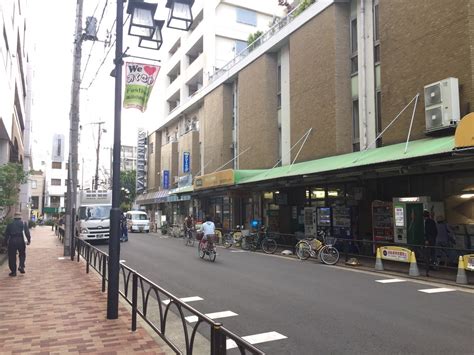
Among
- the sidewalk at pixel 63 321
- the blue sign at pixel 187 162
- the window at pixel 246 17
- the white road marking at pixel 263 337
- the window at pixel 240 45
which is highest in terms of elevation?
the window at pixel 246 17

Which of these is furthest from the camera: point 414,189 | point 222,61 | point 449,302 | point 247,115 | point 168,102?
point 168,102

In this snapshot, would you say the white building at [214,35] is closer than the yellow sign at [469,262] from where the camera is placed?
No

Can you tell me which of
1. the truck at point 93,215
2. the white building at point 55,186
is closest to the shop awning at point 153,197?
the truck at point 93,215

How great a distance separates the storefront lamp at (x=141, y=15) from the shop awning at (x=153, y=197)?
1450 inches

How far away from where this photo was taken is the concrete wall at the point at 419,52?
1388 cm

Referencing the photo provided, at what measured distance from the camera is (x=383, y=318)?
307 inches

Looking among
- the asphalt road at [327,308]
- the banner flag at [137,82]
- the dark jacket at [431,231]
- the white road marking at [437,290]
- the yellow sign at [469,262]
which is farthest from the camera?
the dark jacket at [431,231]

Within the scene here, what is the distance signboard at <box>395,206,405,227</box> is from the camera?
49.7 feet

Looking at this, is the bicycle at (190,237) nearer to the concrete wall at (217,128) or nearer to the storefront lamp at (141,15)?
the concrete wall at (217,128)

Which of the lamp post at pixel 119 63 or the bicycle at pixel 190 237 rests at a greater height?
the lamp post at pixel 119 63

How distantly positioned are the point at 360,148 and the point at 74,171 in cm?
1209

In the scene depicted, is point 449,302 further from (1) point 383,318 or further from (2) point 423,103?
(2) point 423,103

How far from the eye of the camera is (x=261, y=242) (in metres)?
21.4

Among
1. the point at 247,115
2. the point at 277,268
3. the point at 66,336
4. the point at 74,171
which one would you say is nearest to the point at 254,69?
the point at 247,115
